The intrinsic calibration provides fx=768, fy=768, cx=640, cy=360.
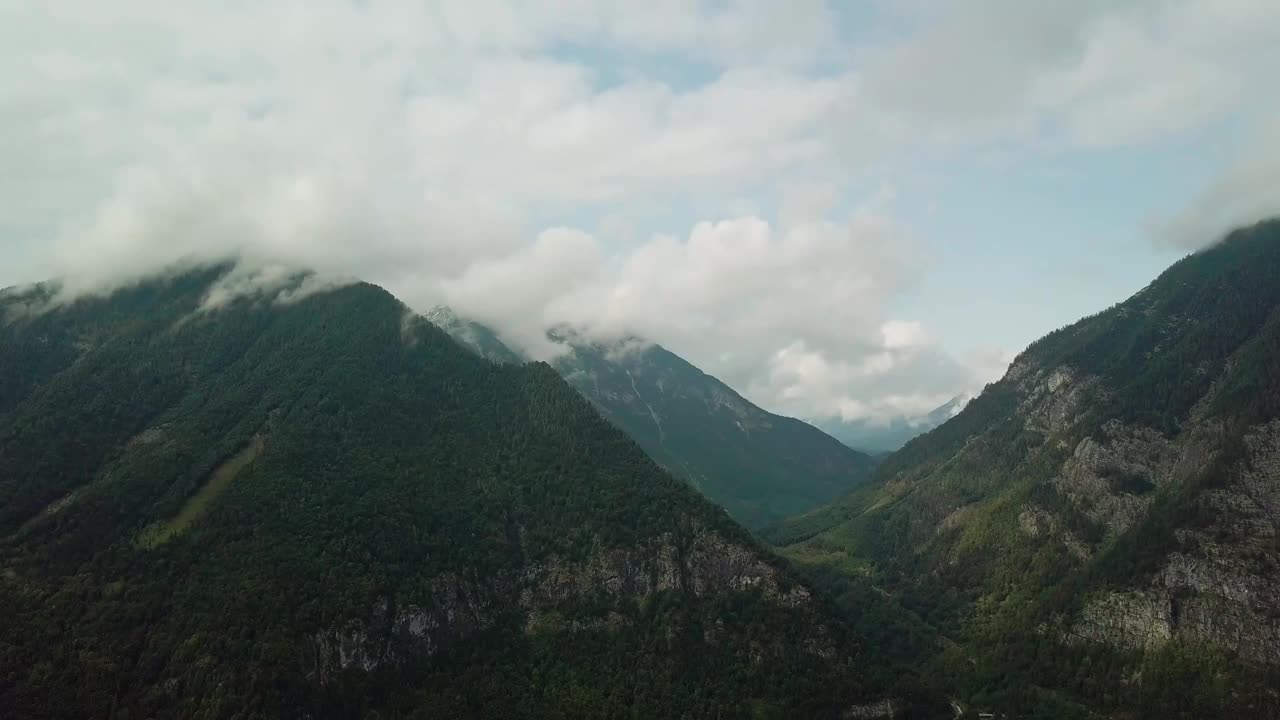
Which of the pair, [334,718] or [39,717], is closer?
[39,717]

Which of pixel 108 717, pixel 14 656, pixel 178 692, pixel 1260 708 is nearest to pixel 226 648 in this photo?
pixel 178 692

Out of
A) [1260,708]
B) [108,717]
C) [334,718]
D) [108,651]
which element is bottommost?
[1260,708]

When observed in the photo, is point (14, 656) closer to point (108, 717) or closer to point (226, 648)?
point (108, 717)

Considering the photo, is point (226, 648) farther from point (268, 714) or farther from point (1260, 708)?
point (1260, 708)

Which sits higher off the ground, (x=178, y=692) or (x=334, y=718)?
(x=178, y=692)

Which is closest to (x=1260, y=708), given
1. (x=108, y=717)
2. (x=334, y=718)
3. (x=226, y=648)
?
(x=334, y=718)

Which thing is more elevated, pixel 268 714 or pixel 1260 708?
pixel 268 714

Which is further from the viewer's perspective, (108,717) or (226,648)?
(226,648)

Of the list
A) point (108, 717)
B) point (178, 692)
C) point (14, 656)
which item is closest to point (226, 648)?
point (178, 692)
